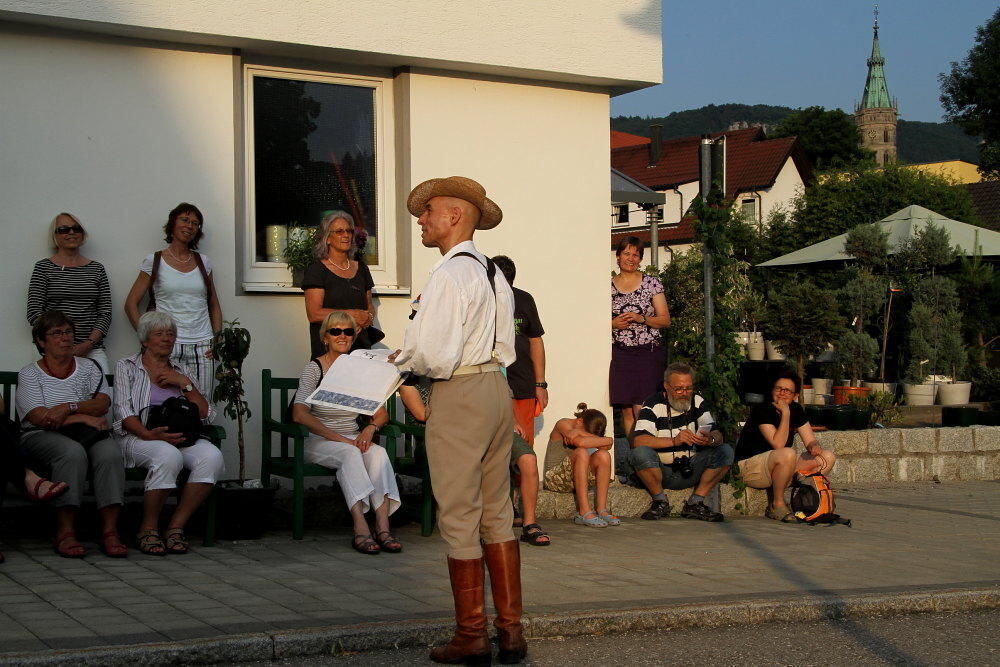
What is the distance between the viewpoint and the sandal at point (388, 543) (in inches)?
303

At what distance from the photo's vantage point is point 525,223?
33.8 feet

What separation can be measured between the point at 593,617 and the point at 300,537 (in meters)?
2.69

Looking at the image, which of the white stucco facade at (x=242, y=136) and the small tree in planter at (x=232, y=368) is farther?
the white stucco facade at (x=242, y=136)

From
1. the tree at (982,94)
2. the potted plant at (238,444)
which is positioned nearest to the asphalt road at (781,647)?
the potted plant at (238,444)

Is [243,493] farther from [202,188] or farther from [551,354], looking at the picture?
[551,354]

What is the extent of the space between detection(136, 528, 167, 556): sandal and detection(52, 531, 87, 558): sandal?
1.04 feet

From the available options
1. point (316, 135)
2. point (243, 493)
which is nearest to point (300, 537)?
point (243, 493)

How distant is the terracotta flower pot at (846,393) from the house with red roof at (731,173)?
40601 millimetres

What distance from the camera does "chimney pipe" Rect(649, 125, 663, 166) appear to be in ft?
186

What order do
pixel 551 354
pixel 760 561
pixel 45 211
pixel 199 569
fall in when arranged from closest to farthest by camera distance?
pixel 199 569 → pixel 760 561 → pixel 45 211 → pixel 551 354

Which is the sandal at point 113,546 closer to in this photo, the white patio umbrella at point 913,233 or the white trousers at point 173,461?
the white trousers at point 173,461

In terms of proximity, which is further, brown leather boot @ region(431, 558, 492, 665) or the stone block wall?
the stone block wall

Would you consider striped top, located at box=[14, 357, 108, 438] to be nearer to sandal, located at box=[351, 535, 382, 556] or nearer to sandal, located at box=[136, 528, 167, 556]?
sandal, located at box=[136, 528, 167, 556]

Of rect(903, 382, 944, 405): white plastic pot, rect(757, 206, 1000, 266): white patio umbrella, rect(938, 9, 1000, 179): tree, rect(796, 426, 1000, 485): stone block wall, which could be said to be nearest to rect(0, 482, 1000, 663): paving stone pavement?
rect(796, 426, 1000, 485): stone block wall
